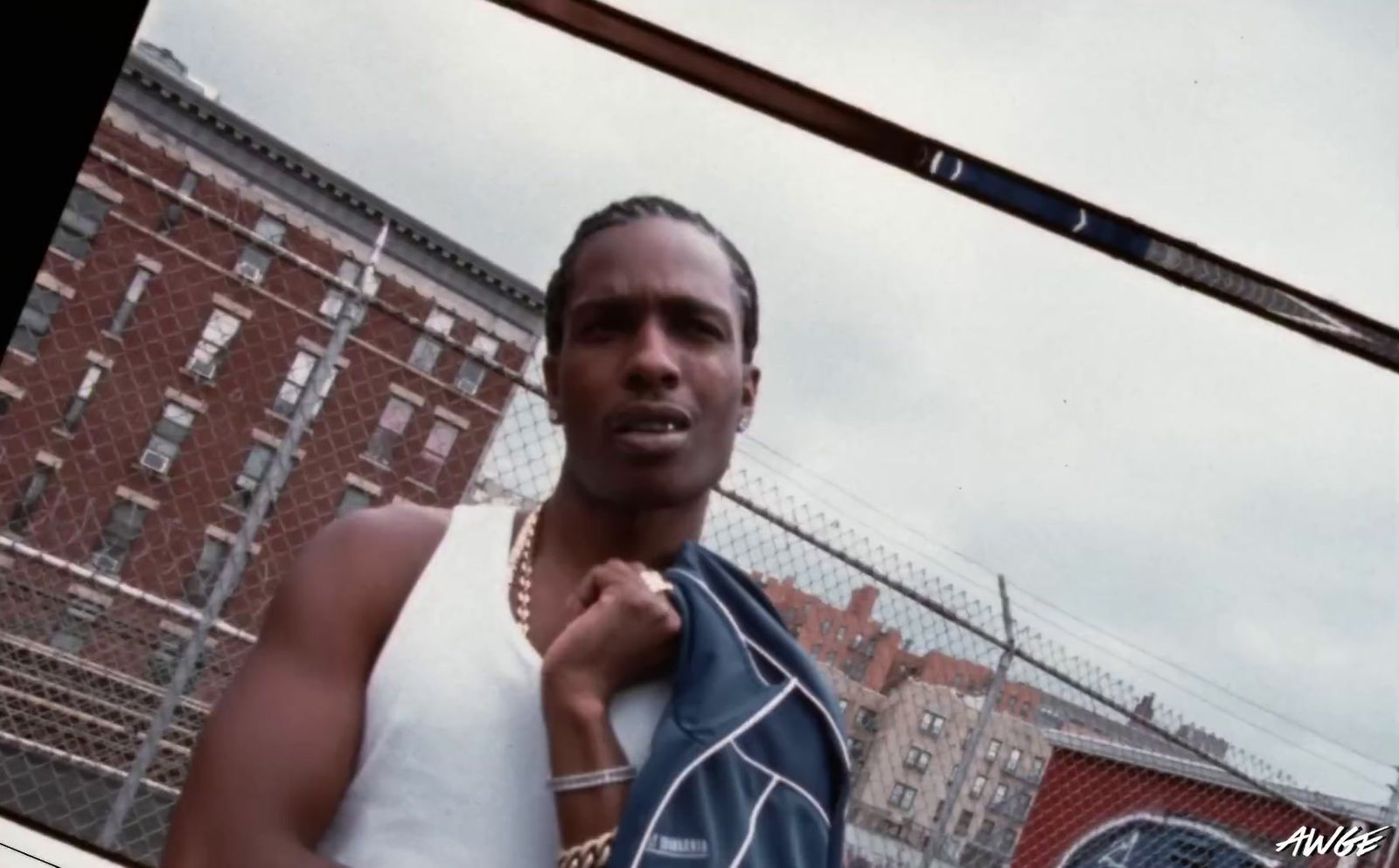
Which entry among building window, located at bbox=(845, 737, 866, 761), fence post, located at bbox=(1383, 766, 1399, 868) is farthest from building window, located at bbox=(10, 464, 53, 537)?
fence post, located at bbox=(1383, 766, 1399, 868)

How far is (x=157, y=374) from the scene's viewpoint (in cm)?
112

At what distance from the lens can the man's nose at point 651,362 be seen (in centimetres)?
82

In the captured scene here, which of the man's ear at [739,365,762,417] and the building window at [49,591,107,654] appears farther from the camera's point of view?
the building window at [49,591,107,654]

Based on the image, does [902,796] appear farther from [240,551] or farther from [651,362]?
[240,551]

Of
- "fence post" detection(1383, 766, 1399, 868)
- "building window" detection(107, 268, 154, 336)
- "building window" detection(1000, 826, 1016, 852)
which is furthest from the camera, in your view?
"building window" detection(107, 268, 154, 336)

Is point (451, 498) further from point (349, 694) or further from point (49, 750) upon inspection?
point (49, 750)

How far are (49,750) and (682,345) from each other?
70cm

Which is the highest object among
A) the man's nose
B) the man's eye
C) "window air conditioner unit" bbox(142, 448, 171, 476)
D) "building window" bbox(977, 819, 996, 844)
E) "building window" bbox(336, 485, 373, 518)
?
the man's eye

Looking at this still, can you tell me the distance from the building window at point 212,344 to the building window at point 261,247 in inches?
1.7

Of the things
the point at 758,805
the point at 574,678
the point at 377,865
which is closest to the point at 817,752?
the point at 758,805

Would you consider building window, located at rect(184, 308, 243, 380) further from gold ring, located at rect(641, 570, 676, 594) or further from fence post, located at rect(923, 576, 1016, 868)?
fence post, located at rect(923, 576, 1016, 868)

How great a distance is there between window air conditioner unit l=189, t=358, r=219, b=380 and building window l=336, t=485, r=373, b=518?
Result: 264mm

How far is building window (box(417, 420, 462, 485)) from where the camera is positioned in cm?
91

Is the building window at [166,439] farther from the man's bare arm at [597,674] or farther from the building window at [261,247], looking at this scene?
the man's bare arm at [597,674]
